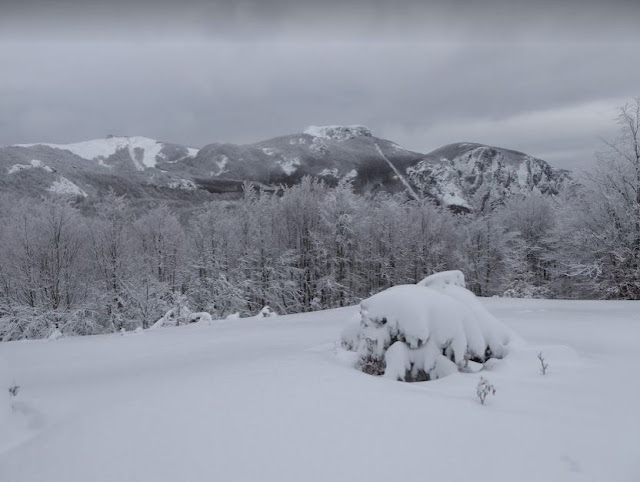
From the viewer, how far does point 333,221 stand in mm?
30531

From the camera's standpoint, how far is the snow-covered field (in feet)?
8.68

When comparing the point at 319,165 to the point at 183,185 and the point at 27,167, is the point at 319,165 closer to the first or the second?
the point at 183,185

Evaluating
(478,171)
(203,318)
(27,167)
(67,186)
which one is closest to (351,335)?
(203,318)

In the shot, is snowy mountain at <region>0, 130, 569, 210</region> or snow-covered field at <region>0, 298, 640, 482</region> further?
snowy mountain at <region>0, 130, 569, 210</region>

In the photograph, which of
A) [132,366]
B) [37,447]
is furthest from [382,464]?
[132,366]

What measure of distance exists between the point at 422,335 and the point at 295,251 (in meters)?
25.0

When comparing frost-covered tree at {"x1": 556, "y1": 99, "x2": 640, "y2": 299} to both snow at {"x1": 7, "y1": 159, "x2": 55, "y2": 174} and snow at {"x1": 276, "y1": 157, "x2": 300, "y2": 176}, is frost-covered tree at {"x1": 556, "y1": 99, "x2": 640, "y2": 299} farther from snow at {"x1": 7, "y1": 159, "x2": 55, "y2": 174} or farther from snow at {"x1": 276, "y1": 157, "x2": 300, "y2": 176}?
snow at {"x1": 276, "y1": 157, "x2": 300, "y2": 176}

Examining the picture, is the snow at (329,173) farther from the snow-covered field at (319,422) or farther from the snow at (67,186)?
the snow-covered field at (319,422)

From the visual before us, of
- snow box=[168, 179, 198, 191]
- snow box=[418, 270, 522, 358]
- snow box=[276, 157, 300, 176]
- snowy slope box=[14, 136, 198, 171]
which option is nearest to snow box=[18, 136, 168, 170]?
snowy slope box=[14, 136, 198, 171]

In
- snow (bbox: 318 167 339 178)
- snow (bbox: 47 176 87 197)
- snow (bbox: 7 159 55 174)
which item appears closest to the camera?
snow (bbox: 7 159 55 174)

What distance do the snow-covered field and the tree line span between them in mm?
13201

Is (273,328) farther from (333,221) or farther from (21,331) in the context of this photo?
(333,221)

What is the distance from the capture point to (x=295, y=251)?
29734 millimetres

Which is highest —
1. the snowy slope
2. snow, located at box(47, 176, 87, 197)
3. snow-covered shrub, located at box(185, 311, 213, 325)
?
the snowy slope
